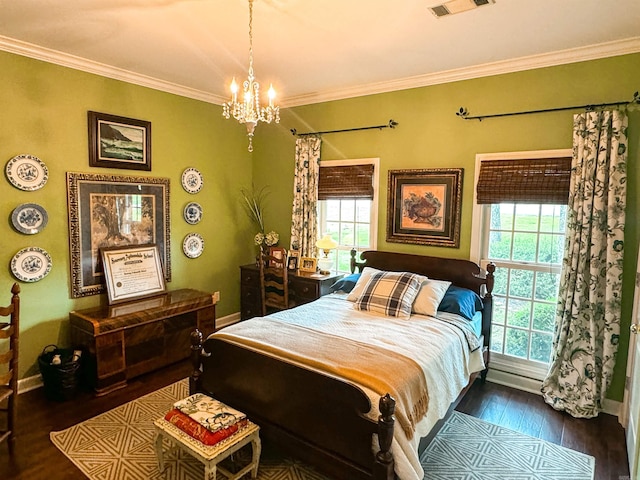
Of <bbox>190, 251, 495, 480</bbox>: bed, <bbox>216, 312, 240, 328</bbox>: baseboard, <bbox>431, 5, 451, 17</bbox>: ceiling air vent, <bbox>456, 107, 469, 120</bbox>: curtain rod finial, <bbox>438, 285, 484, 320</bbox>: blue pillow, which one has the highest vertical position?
<bbox>431, 5, 451, 17</bbox>: ceiling air vent

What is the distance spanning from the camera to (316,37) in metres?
2.86

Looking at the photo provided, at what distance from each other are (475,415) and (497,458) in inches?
20.2

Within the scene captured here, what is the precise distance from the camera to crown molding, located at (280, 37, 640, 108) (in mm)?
2875

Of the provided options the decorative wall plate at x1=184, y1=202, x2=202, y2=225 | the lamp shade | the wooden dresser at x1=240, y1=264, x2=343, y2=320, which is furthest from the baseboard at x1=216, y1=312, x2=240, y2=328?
the lamp shade

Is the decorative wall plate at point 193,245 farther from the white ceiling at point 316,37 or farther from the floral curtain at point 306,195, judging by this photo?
the white ceiling at point 316,37

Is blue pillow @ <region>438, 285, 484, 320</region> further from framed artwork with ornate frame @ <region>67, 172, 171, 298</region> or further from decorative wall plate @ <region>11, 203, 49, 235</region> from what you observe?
decorative wall plate @ <region>11, 203, 49, 235</region>

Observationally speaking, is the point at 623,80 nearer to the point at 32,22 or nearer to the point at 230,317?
the point at 32,22

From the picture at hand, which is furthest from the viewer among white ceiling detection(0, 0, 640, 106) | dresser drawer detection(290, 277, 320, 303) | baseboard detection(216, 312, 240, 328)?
baseboard detection(216, 312, 240, 328)

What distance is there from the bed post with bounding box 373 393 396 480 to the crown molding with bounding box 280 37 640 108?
2.94 m

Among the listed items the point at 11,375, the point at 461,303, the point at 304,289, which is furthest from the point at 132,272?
the point at 461,303

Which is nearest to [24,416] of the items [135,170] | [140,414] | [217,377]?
[140,414]

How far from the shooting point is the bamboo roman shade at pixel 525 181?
3.12 meters

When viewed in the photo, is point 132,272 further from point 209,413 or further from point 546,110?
point 546,110

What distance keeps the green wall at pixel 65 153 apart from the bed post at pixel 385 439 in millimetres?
3047
